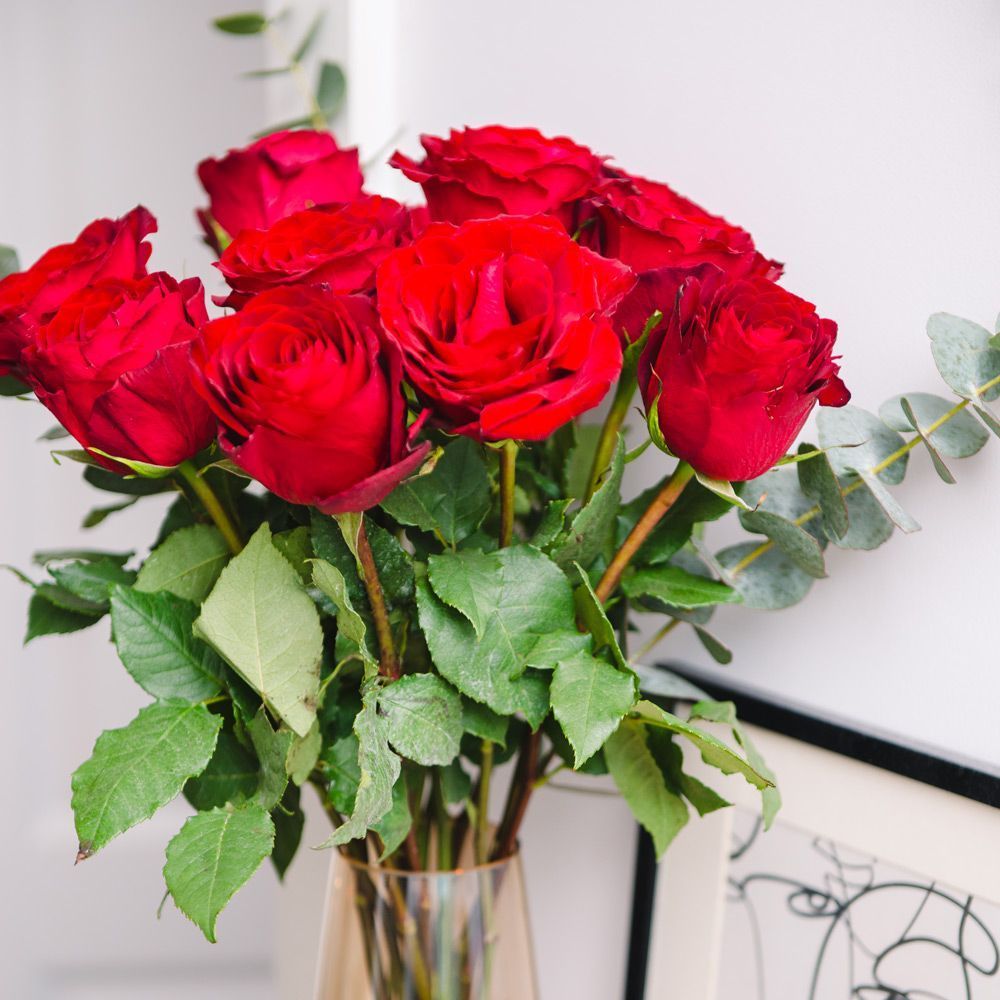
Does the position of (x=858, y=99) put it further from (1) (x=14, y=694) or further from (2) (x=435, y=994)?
(1) (x=14, y=694)

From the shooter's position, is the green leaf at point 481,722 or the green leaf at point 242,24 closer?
the green leaf at point 481,722

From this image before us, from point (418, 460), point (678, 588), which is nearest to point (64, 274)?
point (418, 460)

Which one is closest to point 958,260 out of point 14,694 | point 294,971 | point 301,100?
point 301,100

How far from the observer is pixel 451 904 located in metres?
0.48

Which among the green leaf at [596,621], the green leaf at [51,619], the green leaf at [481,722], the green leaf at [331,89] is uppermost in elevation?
the green leaf at [331,89]

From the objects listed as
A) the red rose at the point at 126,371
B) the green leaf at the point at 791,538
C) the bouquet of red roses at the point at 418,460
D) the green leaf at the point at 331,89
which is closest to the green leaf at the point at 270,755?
the bouquet of red roses at the point at 418,460

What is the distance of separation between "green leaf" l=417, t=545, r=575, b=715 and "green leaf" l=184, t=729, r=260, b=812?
99 mm

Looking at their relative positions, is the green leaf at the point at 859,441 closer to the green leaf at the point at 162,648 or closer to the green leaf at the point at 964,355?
the green leaf at the point at 964,355

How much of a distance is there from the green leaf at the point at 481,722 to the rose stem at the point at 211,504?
0.12 metres

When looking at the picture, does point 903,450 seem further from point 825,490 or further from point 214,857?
point 214,857

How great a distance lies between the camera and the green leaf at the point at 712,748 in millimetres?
368

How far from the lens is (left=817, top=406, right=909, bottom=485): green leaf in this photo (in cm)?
42

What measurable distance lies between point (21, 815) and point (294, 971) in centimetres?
39

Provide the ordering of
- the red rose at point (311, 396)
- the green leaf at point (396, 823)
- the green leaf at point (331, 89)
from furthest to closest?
1. the green leaf at point (331, 89)
2. the green leaf at point (396, 823)
3. the red rose at point (311, 396)
